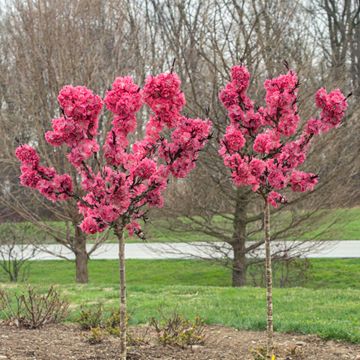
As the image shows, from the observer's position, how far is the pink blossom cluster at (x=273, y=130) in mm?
3896

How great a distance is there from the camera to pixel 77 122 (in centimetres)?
356

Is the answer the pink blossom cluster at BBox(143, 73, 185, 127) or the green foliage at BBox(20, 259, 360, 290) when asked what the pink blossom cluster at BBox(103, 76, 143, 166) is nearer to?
the pink blossom cluster at BBox(143, 73, 185, 127)

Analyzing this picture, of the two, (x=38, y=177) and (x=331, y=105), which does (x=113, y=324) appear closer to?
(x=38, y=177)

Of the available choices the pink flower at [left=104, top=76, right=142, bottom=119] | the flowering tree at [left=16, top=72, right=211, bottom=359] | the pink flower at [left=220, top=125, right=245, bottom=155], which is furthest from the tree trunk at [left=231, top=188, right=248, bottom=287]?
the pink flower at [left=104, top=76, right=142, bottom=119]

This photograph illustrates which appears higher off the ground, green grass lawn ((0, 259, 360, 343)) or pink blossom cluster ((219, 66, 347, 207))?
pink blossom cluster ((219, 66, 347, 207))

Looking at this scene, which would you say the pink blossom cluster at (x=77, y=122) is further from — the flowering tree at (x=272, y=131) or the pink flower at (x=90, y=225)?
the flowering tree at (x=272, y=131)

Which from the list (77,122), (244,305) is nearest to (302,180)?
(77,122)

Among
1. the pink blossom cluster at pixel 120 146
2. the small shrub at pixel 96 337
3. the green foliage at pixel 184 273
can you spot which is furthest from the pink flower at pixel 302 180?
the green foliage at pixel 184 273

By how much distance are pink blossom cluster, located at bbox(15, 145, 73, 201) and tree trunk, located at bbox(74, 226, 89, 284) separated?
761cm

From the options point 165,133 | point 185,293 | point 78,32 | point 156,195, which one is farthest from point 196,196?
point 156,195

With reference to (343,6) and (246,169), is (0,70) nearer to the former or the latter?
(246,169)

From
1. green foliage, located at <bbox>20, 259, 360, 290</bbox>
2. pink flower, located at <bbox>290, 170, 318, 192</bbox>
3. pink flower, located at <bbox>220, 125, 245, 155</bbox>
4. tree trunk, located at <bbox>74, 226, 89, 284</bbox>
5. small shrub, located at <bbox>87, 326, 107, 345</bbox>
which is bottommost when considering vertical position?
small shrub, located at <bbox>87, 326, 107, 345</bbox>

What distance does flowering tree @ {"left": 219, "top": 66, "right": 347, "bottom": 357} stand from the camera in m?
3.90

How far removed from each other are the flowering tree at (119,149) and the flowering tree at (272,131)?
31 cm
